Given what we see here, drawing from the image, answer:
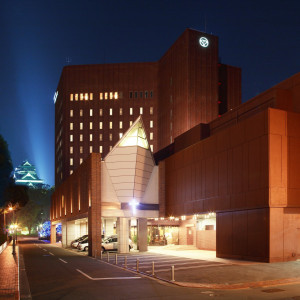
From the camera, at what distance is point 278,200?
26969 millimetres

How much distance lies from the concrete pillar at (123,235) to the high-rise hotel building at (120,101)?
57423 mm

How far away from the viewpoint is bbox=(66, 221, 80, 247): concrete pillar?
5734 cm

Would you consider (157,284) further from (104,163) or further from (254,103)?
(104,163)

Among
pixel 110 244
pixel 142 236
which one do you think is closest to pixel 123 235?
pixel 142 236

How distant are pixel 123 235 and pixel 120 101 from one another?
85.6m

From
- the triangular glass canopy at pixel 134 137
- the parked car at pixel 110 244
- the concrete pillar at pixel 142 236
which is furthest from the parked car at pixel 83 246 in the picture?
the triangular glass canopy at pixel 134 137

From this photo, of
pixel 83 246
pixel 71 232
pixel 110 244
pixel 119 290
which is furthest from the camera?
pixel 71 232

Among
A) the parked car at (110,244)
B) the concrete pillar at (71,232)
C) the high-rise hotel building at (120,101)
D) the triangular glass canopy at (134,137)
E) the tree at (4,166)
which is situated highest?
the high-rise hotel building at (120,101)

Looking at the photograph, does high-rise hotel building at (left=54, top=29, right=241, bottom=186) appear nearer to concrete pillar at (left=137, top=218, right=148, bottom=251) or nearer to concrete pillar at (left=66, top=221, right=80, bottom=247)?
concrete pillar at (left=66, top=221, right=80, bottom=247)

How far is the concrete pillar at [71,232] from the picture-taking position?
57.3m

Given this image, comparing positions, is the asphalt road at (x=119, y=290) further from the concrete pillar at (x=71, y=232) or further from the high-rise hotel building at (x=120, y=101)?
the high-rise hotel building at (x=120, y=101)

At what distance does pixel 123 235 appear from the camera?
4112 centimetres

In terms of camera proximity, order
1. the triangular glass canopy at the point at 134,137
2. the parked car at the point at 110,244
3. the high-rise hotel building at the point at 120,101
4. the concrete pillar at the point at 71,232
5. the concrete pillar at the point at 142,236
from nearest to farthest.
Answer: the concrete pillar at the point at 142,236 → the parked car at the point at 110,244 → the triangular glass canopy at the point at 134,137 → the concrete pillar at the point at 71,232 → the high-rise hotel building at the point at 120,101

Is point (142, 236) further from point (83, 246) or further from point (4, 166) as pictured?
point (4, 166)
